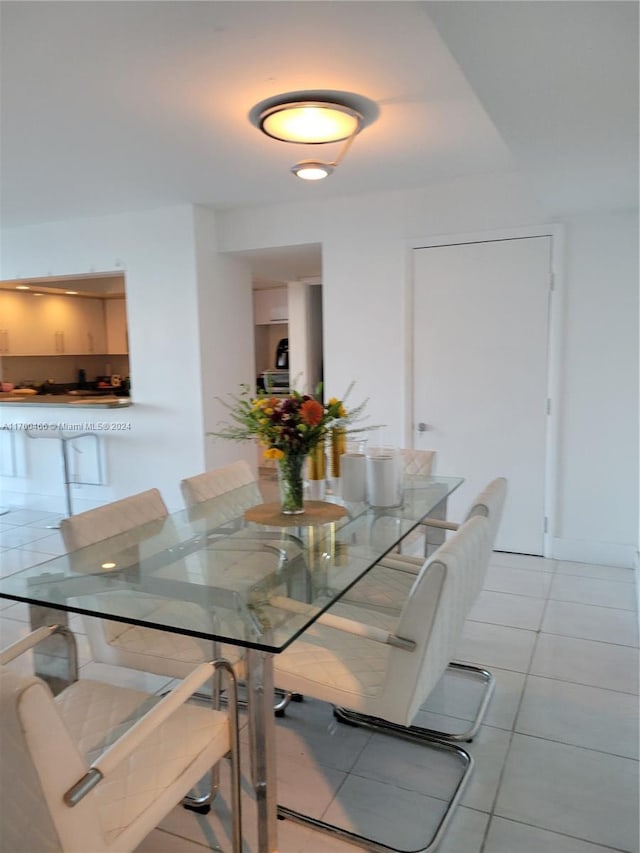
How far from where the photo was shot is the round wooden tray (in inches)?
91.8

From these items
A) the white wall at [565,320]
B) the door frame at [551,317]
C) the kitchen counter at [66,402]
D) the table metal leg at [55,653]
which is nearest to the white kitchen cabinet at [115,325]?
the kitchen counter at [66,402]

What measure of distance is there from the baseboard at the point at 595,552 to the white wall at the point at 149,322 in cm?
272

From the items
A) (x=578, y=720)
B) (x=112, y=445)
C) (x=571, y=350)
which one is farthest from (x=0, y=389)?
(x=578, y=720)

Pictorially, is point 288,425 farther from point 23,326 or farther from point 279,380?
point 23,326

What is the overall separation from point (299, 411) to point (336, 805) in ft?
4.25

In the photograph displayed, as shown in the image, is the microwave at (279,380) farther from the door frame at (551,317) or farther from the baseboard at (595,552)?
the baseboard at (595,552)

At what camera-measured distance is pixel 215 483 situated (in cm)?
286

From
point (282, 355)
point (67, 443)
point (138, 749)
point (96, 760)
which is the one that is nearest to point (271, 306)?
point (282, 355)

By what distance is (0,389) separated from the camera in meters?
6.11

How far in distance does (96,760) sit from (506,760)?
1.43 metres

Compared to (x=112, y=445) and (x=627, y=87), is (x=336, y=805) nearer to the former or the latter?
(x=627, y=87)

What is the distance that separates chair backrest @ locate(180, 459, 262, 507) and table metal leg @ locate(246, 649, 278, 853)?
122 centimetres

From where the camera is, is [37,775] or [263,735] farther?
[263,735]

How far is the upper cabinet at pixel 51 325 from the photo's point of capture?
6238 millimetres
